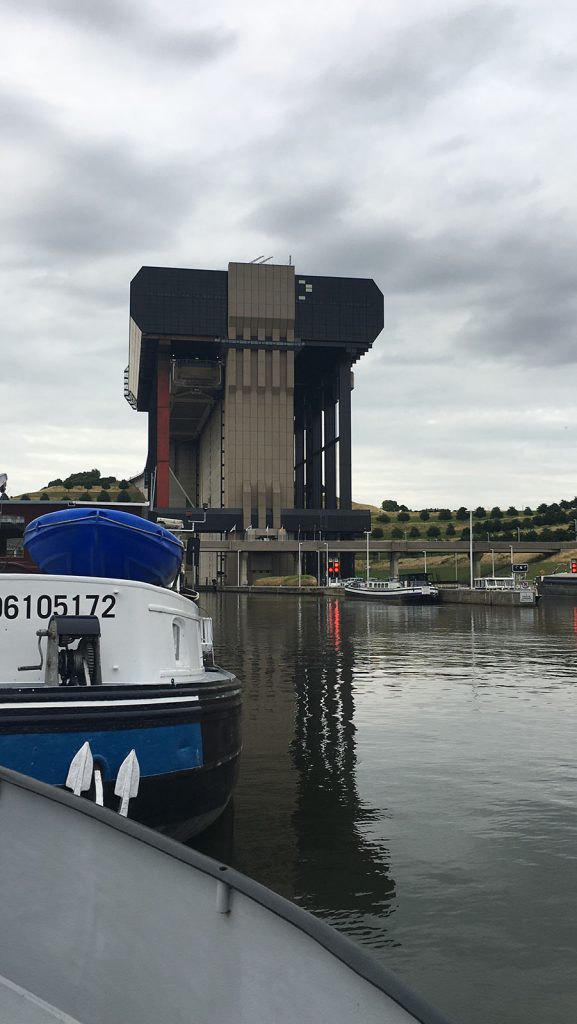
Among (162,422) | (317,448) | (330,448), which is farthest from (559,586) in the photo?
(162,422)

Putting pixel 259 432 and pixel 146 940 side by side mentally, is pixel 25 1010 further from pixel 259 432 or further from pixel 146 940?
pixel 259 432

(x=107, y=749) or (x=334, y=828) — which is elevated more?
(x=107, y=749)

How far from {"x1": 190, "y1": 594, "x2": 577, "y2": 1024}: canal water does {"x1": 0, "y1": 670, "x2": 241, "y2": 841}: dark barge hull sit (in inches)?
44.8

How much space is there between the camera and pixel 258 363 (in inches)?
5832

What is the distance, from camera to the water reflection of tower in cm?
906

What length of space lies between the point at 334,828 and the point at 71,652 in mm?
4771

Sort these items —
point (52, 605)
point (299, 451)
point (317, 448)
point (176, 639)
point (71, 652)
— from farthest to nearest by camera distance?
point (299, 451) → point (317, 448) → point (176, 639) → point (52, 605) → point (71, 652)

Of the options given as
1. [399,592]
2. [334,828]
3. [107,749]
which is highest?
[399,592]

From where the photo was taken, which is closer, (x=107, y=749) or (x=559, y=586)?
(x=107, y=749)

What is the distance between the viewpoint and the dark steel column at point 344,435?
14950cm

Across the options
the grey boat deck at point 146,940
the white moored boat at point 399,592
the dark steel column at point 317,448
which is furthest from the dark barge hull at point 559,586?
the grey boat deck at point 146,940

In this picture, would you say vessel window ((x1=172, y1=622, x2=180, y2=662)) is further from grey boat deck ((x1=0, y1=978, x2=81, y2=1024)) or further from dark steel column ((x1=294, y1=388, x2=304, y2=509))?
dark steel column ((x1=294, y1=388, x2=304, y2=509))

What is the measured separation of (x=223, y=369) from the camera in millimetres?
152500

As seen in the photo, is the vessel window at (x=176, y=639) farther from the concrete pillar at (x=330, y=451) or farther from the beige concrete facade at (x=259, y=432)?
the concrete pillar at (x=330, y=451)
